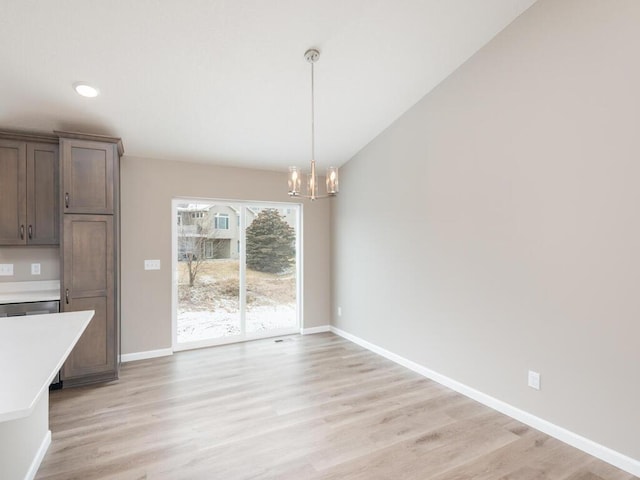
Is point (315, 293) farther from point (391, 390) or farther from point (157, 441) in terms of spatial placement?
point (157, 441)

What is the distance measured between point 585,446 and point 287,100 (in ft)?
12.3

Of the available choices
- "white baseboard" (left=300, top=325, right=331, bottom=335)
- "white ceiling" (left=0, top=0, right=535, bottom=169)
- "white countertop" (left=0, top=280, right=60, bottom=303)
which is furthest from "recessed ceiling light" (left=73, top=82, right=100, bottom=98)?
"white baseboard" (left=300, top=325, right=331, bottom=335)

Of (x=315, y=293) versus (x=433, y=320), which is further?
(x=315, y=293)

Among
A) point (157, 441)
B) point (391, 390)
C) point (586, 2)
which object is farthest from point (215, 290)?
point (586, 2)

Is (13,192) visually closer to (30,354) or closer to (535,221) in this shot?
(30,354)

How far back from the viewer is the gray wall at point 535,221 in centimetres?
222

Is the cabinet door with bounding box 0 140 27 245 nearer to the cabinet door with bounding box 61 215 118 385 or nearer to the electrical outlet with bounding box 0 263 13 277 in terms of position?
the electrical outlet with bounding box 0 263 13 277

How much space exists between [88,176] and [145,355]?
85.9 inches

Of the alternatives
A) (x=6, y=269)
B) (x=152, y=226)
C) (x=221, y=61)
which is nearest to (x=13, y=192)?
(x=6, y=269)

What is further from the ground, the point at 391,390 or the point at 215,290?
the point at 215,290

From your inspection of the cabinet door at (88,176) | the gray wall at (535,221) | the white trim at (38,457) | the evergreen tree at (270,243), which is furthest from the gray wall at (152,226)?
the gray wall at (535,221)

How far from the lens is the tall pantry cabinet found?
331cm

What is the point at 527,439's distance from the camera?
250cm

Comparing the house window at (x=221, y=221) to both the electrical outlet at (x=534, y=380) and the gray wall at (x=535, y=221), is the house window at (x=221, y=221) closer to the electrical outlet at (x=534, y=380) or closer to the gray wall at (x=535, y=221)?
the gray wall at (x=535, y=221)
